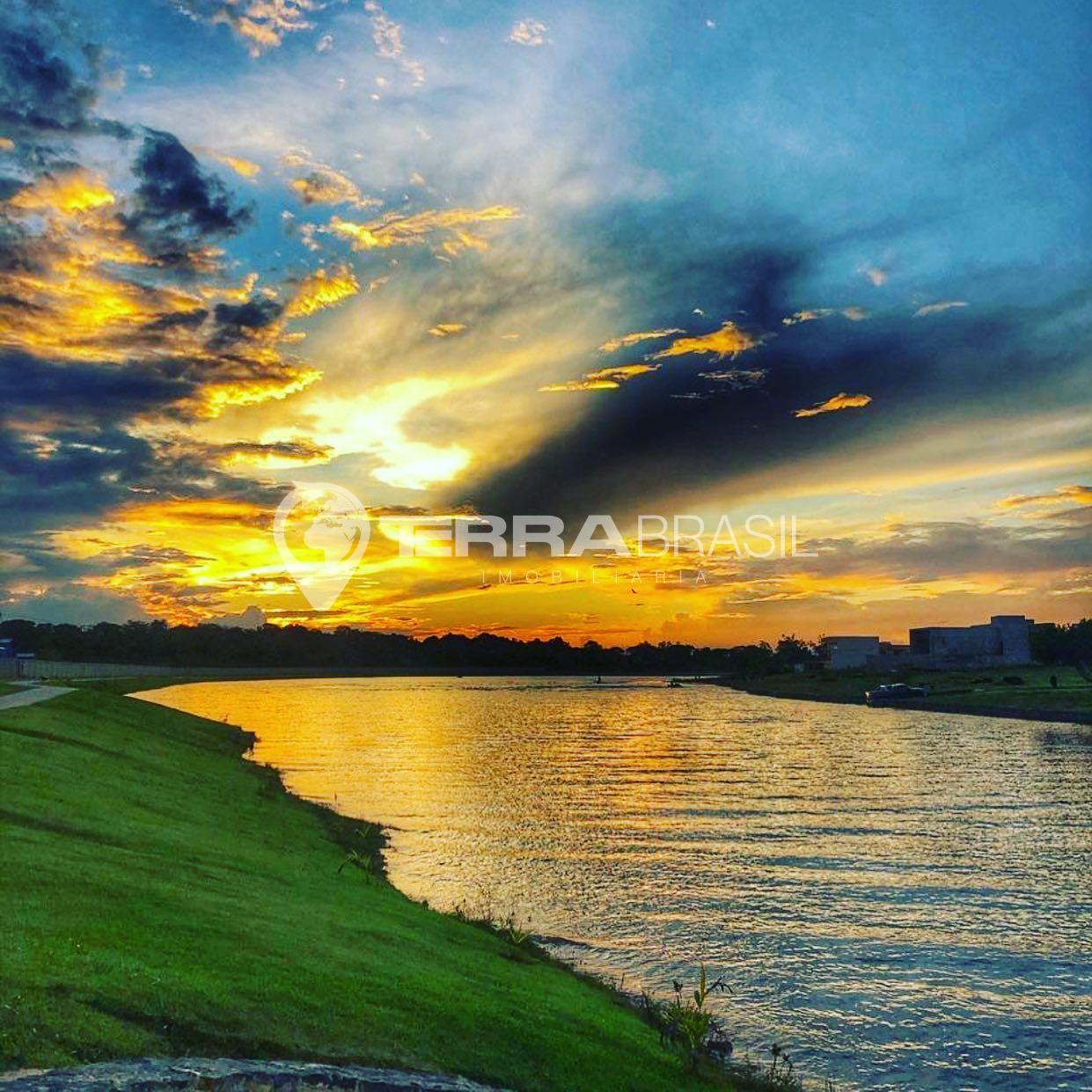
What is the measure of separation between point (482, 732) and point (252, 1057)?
97243mm

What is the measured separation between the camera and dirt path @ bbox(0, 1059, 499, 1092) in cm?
1159

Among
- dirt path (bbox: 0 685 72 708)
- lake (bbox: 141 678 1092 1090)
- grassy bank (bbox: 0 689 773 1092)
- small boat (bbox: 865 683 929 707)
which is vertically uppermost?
dirt path (bbox: 0 685 72 708)

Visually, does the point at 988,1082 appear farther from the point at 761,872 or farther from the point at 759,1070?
the point at 761,872

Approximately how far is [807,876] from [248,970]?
25.5 meters

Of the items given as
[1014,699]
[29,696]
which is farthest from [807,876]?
[1014,699]

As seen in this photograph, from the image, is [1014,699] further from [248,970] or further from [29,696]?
[248,970]

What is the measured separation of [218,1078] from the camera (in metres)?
12.5

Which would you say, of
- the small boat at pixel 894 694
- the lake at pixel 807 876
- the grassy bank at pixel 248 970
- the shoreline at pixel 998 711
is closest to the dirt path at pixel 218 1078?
the grassy bank at pixel 248 970

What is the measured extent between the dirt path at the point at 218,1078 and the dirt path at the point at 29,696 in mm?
46744

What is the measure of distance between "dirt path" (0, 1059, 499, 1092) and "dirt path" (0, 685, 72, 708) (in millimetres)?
46744

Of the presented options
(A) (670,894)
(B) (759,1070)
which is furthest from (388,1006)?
(A) (670,894)

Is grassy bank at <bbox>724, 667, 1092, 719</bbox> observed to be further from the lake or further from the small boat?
the lake

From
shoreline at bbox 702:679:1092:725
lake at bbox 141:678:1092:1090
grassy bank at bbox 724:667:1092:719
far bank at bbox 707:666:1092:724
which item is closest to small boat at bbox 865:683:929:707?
shoreline at bbox 702:679:1092:725

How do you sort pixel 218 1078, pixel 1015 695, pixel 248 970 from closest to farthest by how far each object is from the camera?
pixel 218 1078 → pixel 248 970 → pixel 1015 695
